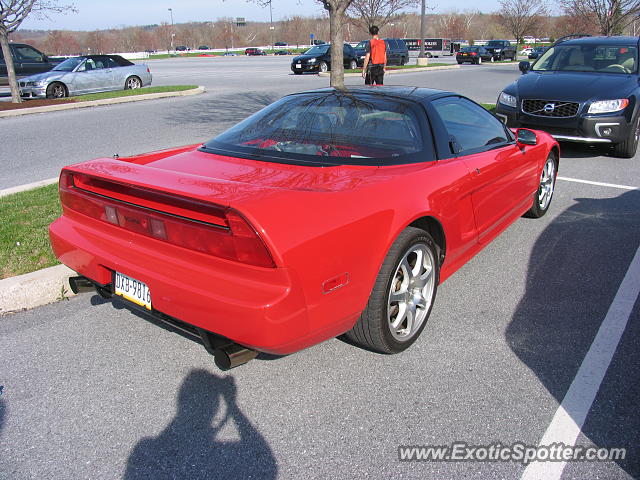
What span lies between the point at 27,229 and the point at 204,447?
3191 millimetres

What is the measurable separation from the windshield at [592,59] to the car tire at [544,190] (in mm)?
4250

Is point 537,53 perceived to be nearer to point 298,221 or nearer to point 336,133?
point 336,133

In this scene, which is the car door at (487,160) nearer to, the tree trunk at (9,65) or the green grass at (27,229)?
the green grass at (27,229)

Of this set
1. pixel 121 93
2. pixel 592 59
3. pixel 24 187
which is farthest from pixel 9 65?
pixel 592 59

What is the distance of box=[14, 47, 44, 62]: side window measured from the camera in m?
18.8

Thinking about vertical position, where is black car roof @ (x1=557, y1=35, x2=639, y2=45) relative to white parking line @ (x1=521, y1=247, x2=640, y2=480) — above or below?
above

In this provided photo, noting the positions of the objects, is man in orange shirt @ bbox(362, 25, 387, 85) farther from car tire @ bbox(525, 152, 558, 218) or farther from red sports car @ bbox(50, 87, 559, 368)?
red sports car @ bbox(50, 87, 559, 368)

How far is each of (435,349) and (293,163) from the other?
4.46 ft

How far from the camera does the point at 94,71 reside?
1683 centimetres

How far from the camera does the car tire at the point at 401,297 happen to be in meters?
2.71

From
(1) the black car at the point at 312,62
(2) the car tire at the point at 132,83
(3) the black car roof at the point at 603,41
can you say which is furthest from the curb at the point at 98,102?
(3) the black car roof at the point at 603,41

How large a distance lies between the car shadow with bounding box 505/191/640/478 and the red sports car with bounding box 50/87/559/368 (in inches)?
24.3

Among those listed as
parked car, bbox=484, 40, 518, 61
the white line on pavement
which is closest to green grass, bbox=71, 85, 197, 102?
the white line on pavement

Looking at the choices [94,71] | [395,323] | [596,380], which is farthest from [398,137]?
[94,71]
